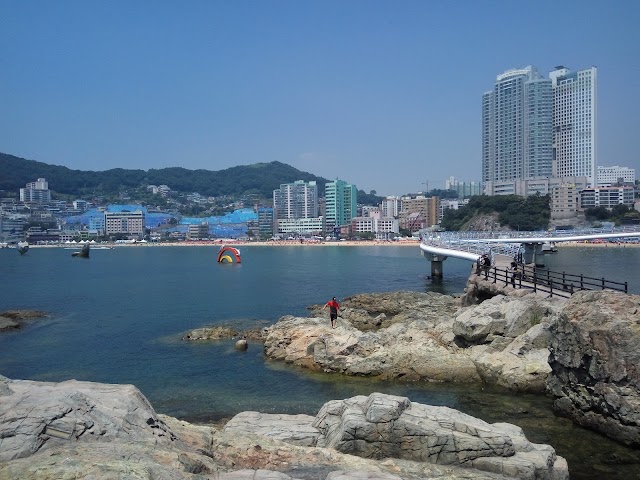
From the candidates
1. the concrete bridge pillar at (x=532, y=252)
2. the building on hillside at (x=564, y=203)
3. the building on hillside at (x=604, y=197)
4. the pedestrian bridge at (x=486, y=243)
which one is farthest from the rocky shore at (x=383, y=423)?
the building on hillside at (x=604, y=197)

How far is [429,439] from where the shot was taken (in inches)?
421

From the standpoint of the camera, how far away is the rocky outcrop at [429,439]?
10.3 m

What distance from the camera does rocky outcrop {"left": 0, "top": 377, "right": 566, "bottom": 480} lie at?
23.7 ft

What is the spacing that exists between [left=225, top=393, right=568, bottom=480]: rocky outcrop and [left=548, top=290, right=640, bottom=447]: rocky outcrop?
3.42m

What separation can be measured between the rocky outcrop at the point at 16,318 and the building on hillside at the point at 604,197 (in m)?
170

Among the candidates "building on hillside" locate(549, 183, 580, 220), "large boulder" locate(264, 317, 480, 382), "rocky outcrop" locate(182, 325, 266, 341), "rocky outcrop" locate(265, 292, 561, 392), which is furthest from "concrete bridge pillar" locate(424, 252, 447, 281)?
"building on hillside" locate(549, 183, 580, 220)

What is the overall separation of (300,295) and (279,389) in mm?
30534

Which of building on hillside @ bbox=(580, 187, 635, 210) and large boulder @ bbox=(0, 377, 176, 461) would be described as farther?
building on hillside @ bbox=(580, 187, 635, 210)

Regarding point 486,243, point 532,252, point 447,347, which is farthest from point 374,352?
point 532,252

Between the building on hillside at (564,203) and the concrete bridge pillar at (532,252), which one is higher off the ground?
the building on hillside at (564,203)

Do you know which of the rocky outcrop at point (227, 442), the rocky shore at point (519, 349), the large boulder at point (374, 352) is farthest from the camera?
the large boulder at point (374, 352)

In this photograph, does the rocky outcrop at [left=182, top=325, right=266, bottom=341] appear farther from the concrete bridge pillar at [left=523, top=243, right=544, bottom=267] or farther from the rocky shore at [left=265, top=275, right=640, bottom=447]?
the concrete bridge pillar at [left=523, top=243, right=544, bottom=267]

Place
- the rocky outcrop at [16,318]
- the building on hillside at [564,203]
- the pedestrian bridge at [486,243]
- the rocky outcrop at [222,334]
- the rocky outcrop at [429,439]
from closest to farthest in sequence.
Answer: the rocky outcrop at [429,439] < the rocky outcrop at [222,334] < the rocky outcrop at [16,318] < the pedestrian bridge at [486,243] < the building on hillside at [564,203]

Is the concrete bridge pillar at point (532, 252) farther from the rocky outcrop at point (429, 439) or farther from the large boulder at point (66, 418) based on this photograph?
the large boulder at point (66, 418)
